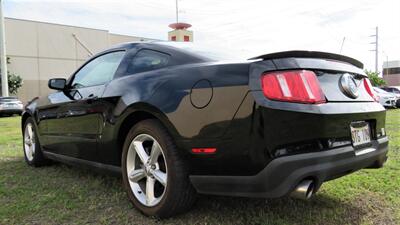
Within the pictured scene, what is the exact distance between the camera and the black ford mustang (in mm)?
2377

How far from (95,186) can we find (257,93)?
7.23 ft

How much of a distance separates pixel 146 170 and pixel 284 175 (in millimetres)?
1165

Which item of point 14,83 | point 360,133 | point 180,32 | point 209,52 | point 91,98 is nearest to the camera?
point 360,133

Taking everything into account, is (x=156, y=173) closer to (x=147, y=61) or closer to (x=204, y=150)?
(x=204, y=150)

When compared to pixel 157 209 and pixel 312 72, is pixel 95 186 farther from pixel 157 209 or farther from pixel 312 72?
pixel 312 72

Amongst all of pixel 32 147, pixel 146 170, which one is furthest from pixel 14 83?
pixel 146 170

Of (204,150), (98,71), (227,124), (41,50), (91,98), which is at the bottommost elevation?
(204,150)

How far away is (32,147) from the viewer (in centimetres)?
511

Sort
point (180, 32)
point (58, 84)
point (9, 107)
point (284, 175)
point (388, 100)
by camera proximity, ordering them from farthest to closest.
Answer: point (180, 32), point (9, 107), point (388, 100), point (58, 84), point (284, 175)

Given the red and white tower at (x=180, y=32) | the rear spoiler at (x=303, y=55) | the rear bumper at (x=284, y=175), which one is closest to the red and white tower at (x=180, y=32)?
the red and white tower at (x=180, y=32)

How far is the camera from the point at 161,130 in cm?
287

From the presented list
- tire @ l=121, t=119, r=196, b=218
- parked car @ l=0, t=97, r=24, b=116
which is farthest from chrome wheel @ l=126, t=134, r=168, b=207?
parked car @ l=0, t=97, r=24, b=116

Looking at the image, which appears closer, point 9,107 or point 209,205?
point 209,205

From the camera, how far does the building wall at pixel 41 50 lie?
31750mm
